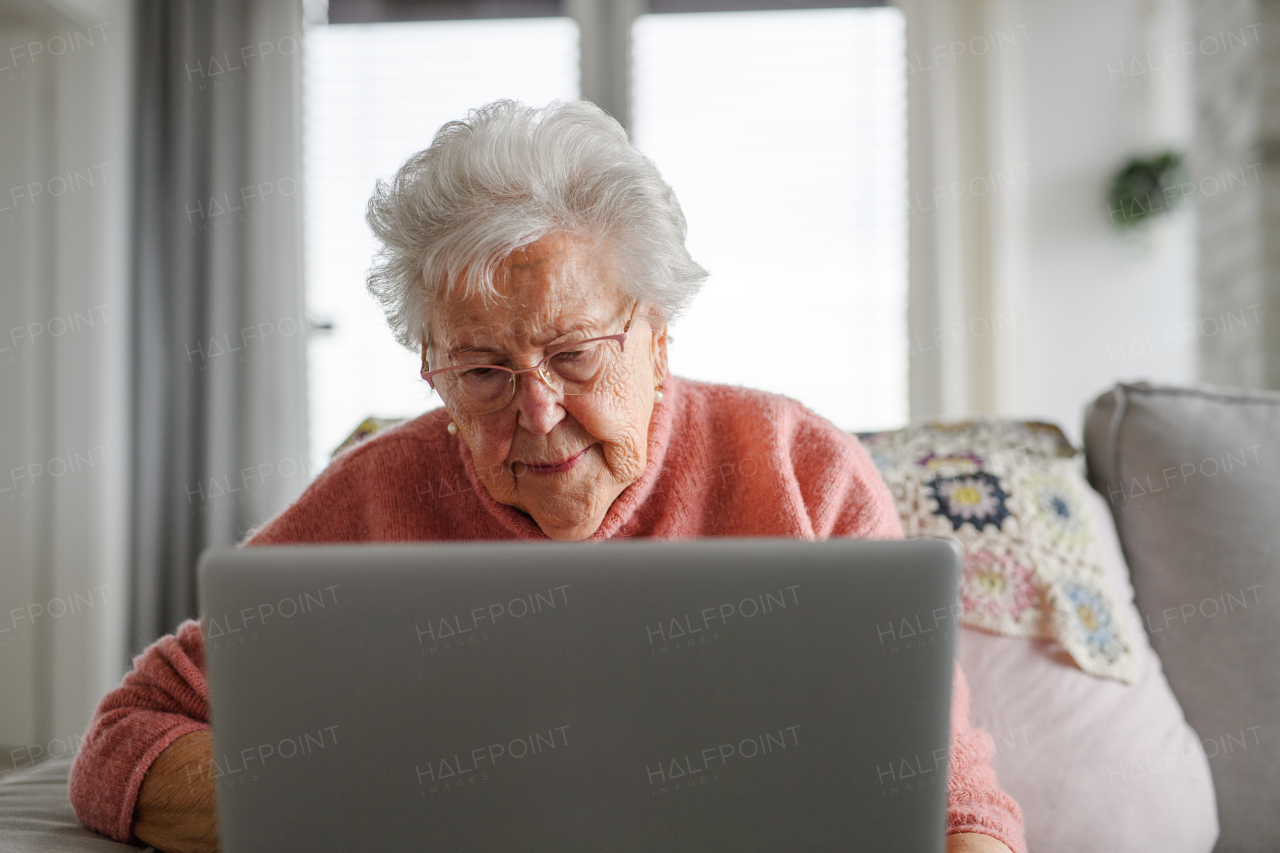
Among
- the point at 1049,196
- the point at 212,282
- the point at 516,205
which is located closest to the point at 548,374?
the point at 516,205

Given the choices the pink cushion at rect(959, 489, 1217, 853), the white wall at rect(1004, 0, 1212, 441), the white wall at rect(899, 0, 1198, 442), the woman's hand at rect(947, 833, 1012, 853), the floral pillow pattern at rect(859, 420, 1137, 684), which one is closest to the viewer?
the woman's hand at rect(947, 833, 1012, 853)

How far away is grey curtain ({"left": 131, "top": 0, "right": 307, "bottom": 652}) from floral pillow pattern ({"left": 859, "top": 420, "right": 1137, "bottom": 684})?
2269mm

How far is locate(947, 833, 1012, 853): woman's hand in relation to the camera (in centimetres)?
78

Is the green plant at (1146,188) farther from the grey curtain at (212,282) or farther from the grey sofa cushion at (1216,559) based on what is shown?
the grey curtain at (212,282)

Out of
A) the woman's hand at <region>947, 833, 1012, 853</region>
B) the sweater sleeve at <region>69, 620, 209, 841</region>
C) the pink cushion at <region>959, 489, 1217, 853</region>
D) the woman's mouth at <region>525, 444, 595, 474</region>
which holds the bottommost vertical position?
the pink cushion at <region>959, 489, 1217, 853</region>

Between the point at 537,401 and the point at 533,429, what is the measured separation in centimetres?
3

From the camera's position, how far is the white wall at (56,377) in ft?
9.34

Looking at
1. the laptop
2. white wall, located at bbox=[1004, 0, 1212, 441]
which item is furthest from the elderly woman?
white wall, located at bbox=[1004, 0, 1212, 441]

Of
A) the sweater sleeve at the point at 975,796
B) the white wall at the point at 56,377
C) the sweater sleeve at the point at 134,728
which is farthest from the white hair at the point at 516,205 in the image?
the white wall at the point at 56,377

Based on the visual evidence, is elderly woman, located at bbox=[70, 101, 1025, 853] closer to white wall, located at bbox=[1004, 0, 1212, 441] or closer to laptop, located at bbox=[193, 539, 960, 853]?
laptop, located at bbox=[193, 539, 960, 853]

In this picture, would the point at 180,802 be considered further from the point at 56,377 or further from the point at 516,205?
the point at 56,377

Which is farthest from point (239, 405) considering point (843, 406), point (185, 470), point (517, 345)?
point (517, 345)

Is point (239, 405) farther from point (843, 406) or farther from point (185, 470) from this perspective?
point (843, 406)

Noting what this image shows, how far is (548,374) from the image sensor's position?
100 centimetres
